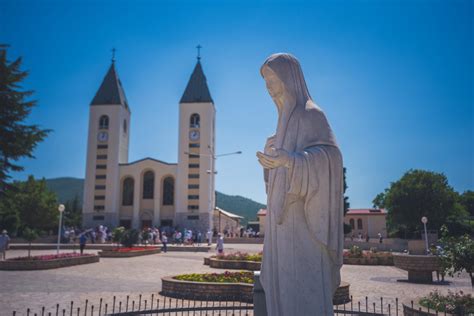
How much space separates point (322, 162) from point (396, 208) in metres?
49.8

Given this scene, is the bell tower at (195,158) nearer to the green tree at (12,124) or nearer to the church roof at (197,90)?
the church roof at (197,90)

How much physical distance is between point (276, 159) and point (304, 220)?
0.62m

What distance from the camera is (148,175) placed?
207ft

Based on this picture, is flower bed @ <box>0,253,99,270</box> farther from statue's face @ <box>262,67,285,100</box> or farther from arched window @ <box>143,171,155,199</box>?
arched window @ <box>143,171,155,199</box>

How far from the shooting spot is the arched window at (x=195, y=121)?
61.8 metres

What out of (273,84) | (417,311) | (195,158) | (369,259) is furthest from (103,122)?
(273,84)

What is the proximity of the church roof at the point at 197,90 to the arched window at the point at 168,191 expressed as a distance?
13.1 m

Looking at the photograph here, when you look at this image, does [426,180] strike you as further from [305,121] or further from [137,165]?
[305,121]

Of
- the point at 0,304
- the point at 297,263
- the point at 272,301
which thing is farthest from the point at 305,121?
the point at 0,304

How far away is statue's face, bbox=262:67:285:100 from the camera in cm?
389

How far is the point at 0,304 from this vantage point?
911 cm

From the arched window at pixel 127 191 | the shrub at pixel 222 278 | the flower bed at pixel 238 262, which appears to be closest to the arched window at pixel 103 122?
the arched window at pixel 127 191

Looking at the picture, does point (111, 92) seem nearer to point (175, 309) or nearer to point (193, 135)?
point (193, 135)

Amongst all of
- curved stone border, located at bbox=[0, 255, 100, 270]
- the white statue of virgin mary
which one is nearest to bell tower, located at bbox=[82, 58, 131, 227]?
curved stone border, located at bbox=[0, 255, 100, 270]
